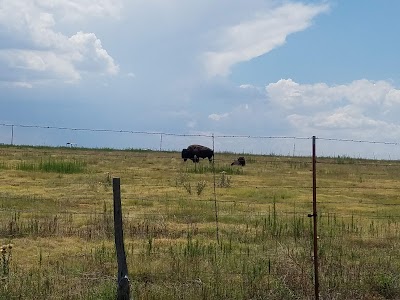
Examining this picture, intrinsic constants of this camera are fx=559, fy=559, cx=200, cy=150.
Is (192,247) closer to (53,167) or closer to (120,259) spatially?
→ (120,259)

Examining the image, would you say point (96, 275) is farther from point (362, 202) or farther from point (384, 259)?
point (362, 202)

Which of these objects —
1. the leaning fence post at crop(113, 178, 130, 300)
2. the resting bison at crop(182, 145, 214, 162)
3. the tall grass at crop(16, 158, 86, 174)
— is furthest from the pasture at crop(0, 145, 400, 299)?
the resting bison at crop(182, 145, 214, 162)

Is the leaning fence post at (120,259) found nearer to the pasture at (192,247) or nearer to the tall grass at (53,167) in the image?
the pasture at (192,247)

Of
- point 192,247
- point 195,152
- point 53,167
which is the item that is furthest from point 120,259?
point 195,152

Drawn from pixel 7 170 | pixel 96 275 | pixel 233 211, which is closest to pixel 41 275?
pixel 96 275

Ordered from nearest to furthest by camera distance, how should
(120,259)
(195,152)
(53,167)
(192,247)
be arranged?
(120,259) → (192,247) → (53,167) → (195,152)

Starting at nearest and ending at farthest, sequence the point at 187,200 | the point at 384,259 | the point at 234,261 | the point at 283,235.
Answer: the point at 234,261, the point at 384,259, the point at 283,235, the point at 187,200

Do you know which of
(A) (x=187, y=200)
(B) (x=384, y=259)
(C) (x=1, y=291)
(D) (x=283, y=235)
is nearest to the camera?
(C) (x=1, y=291)

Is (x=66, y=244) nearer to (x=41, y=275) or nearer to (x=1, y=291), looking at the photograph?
(x=41, y=275)

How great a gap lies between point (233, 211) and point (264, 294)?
8509 mm

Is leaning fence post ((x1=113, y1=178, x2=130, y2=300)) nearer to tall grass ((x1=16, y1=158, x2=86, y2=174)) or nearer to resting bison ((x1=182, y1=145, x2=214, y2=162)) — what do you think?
tall grass ((x1=16, y1=158, x2=86, y2=174))

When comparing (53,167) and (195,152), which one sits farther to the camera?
(195,152)

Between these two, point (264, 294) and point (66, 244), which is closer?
point (264, 294)

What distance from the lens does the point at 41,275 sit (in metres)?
7.85
